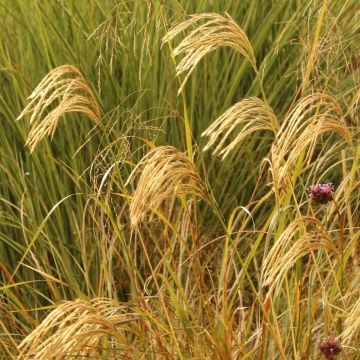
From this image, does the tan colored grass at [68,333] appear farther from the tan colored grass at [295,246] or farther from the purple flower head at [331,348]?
the purple flower head at [331,348]

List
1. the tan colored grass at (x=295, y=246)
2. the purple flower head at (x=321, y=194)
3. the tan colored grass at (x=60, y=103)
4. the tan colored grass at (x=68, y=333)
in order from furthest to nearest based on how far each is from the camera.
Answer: the purple flower head at (x=321, y=194) < the tan colored grass at (x=60, y=103) < the tan colored grass at (x=295, y=246) < the tan colored grass at (x=68, y=333)

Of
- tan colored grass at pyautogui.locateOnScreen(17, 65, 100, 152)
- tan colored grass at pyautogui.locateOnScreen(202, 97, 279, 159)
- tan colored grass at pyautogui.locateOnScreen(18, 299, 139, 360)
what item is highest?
tan colored grass at pyautogui.locateOnScreen(17, 65, 100, 152)

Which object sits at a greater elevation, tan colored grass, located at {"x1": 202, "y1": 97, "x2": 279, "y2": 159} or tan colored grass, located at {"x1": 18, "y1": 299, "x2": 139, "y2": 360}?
tan colored grass, located at {"x1": 202, "y1": 97, "x2": 279, "y2": 159}

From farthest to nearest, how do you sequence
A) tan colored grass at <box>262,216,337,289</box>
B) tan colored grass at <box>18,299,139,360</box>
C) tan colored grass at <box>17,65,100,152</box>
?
tan colored grass at <box>17,65,100,152</box>
tan colored grass at <box>262,216,337,289</box>
tan colored grass at <box>18,299,139,360</box>

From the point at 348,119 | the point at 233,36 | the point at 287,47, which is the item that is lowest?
the point at 348,119

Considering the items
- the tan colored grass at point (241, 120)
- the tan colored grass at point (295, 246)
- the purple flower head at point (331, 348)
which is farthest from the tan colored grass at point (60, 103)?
the purple flower head at point (331, 348)

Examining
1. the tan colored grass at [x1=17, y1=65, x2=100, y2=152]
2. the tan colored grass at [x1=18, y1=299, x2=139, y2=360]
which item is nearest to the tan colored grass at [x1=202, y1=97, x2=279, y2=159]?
the tan colored grass at [x1=17, y1=65, x2=100, y2=152]

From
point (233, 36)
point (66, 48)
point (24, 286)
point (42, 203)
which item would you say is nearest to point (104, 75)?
point (66, 48)

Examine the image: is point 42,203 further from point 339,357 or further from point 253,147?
point 339,357

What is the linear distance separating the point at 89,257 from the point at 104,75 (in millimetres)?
586

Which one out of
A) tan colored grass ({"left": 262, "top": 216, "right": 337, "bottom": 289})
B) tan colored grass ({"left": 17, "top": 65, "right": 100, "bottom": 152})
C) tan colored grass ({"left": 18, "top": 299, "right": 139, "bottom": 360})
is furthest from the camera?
tan colored grass ({"left": 17, "top": 65, "right": 100, "bottom": 152})

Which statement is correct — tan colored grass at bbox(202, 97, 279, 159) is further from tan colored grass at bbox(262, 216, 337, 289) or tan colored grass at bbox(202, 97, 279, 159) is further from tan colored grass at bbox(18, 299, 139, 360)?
tan colored grass at bbox(18, 299, 139, 360)

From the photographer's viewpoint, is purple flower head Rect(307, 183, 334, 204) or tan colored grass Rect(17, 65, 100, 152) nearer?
tan colored grass Rect(17, 65, 100, 152)

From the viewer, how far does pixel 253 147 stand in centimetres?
336
